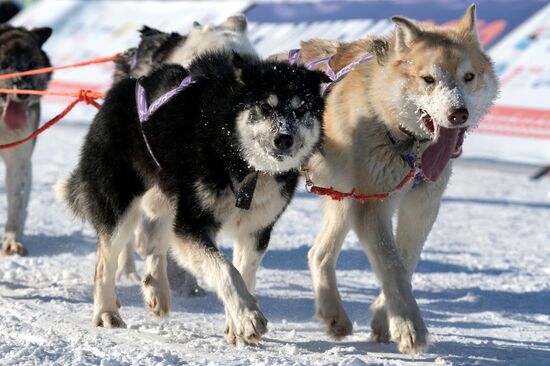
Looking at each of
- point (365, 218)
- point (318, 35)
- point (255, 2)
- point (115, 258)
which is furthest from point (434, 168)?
point (255, 2)

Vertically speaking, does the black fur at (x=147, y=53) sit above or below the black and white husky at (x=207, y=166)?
above

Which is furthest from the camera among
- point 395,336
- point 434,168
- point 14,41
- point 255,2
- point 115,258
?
point 255,2

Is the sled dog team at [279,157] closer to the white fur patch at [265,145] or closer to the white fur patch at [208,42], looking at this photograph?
the white fur patch at [265,145]

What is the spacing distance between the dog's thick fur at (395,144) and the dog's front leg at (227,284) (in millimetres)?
492

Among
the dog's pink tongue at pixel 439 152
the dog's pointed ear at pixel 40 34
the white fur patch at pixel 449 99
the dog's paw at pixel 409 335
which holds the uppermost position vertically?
the dog's pointed ear at pixel 40 34

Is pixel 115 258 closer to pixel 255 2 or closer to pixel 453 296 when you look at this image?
pixel 453 296

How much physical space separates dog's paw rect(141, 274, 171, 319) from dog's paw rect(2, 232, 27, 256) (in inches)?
71.7

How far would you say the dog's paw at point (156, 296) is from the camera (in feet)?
12.3

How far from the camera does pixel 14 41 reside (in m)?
5.88

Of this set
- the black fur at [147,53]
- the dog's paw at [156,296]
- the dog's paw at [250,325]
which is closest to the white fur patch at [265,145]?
the dog's paw at [250,325]

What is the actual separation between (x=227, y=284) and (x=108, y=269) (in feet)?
2.53

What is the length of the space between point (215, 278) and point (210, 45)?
1.70m

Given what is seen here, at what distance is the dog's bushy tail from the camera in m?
4.01

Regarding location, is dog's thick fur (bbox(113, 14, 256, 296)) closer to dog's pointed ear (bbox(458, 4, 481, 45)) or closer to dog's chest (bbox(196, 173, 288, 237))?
dog's chest (bbox(196, 173, 288, 237))
